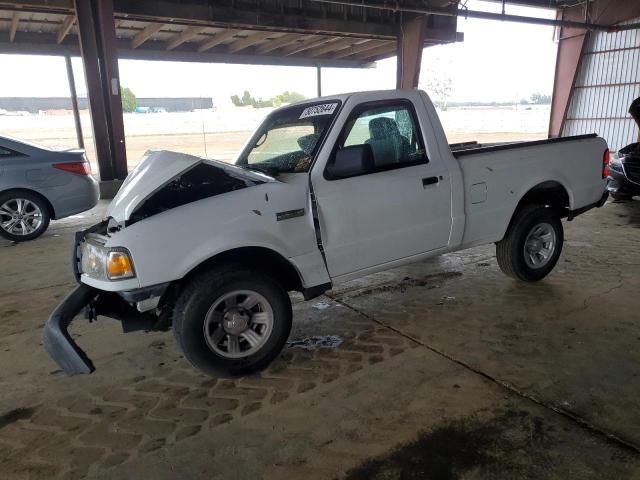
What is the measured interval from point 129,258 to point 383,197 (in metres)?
1.81

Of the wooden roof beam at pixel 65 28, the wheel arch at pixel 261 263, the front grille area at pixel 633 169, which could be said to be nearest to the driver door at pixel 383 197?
the wheel arch at pixel 261 263

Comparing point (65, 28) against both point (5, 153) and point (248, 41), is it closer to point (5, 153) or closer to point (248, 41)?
point (248, 41)

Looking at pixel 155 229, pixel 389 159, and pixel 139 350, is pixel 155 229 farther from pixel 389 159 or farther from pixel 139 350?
pixel 389 159

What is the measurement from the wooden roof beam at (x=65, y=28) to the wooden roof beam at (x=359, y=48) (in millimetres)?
8682

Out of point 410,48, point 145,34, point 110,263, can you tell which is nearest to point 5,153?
point 110,263

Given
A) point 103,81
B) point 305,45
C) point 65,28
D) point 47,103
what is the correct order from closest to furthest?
point 103,81 < point 65,28 < point 305,45 < point 47,103

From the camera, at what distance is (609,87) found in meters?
16.9

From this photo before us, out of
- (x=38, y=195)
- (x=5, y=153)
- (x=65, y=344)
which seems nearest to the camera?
(x=65, y=344)

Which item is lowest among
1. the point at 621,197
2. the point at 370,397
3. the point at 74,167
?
the point at 370,397

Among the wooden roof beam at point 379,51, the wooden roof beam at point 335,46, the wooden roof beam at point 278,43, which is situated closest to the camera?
the wooden roof beam at point 278,43

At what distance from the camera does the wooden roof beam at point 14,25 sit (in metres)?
10.8

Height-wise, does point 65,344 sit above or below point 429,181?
below

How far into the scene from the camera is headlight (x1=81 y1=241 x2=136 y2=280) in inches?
Answer: 106

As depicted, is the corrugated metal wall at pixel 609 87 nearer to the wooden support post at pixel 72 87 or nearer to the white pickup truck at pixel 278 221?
the white pickup truck at pixel 278 221
